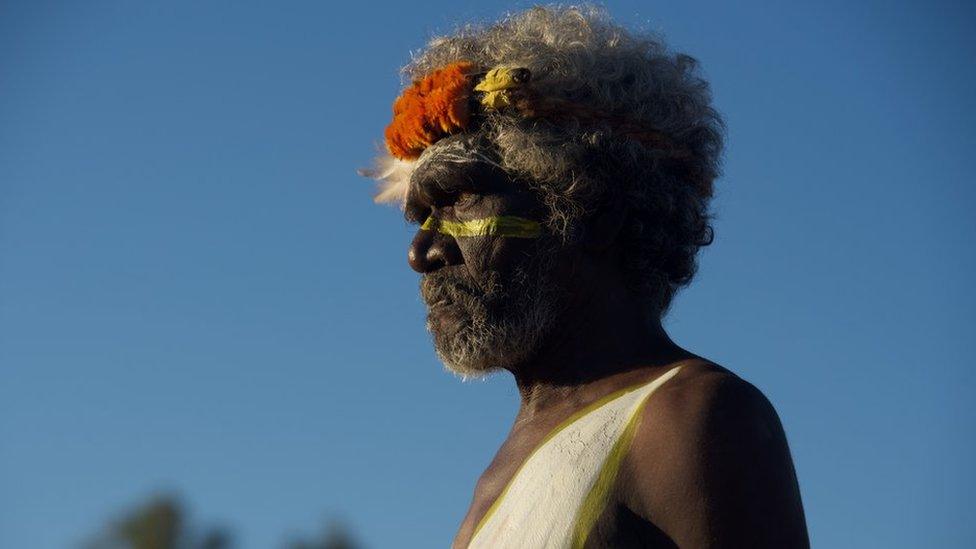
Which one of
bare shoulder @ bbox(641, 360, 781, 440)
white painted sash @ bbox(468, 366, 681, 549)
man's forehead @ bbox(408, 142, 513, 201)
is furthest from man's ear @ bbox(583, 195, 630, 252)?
bare shoulder @ bbox(641, 360, 781, 440)

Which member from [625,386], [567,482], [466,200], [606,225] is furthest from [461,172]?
[567,482]

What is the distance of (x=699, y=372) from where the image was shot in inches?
147

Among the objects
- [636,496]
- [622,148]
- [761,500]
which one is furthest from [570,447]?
[622,148]

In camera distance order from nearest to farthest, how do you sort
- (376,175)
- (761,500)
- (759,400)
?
(761,500) → (759,400) → (376,175)

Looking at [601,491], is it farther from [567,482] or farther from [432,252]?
[432,252]

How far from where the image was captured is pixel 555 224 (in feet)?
14.0

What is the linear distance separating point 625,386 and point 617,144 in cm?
84

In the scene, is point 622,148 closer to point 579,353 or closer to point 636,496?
point 579,353

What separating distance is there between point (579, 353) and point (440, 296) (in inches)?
19.1

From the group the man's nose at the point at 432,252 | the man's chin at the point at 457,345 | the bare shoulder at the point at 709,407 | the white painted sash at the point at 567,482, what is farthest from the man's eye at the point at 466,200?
the bare shoulder at the point at 709,407

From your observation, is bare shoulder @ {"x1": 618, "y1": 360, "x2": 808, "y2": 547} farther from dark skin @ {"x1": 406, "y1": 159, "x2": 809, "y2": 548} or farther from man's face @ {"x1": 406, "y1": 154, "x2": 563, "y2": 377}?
man's face @ {"x1": 406, "y1": 154, "x2": 563, "y2": 377}

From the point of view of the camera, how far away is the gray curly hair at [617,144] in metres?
4.28

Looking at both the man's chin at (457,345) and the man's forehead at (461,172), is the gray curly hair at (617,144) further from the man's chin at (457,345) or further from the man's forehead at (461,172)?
the man's chin at (457,345)

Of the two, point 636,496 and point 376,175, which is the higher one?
point 376,175
